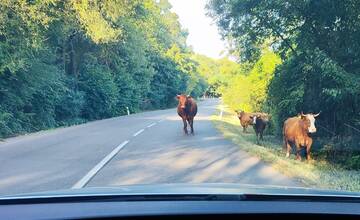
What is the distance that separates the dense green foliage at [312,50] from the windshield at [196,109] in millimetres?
46

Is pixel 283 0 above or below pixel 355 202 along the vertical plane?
above

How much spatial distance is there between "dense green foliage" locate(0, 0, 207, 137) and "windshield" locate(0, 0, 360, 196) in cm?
9

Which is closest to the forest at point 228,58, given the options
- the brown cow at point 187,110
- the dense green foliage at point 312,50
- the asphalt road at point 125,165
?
the dense green foliage at point 312,50

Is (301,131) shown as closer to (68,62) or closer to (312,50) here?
(312,50)

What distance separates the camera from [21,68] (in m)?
26.3

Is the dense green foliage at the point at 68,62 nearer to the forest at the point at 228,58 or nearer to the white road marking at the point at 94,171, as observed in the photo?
the forest at the point at 228,58

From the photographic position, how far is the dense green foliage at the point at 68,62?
81.9ft

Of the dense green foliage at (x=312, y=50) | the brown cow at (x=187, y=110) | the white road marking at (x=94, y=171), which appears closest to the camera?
the white road marking at (x=94, y=171)

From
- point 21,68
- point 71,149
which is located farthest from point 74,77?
point 71,149

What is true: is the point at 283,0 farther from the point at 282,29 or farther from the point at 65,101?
the point at 65,101

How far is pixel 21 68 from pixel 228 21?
1049 centimetres

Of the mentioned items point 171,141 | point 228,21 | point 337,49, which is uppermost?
point 228,21

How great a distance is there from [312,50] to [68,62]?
25.5 meters

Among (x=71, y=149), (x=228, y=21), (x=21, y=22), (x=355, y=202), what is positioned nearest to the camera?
(x=355, y=202)
